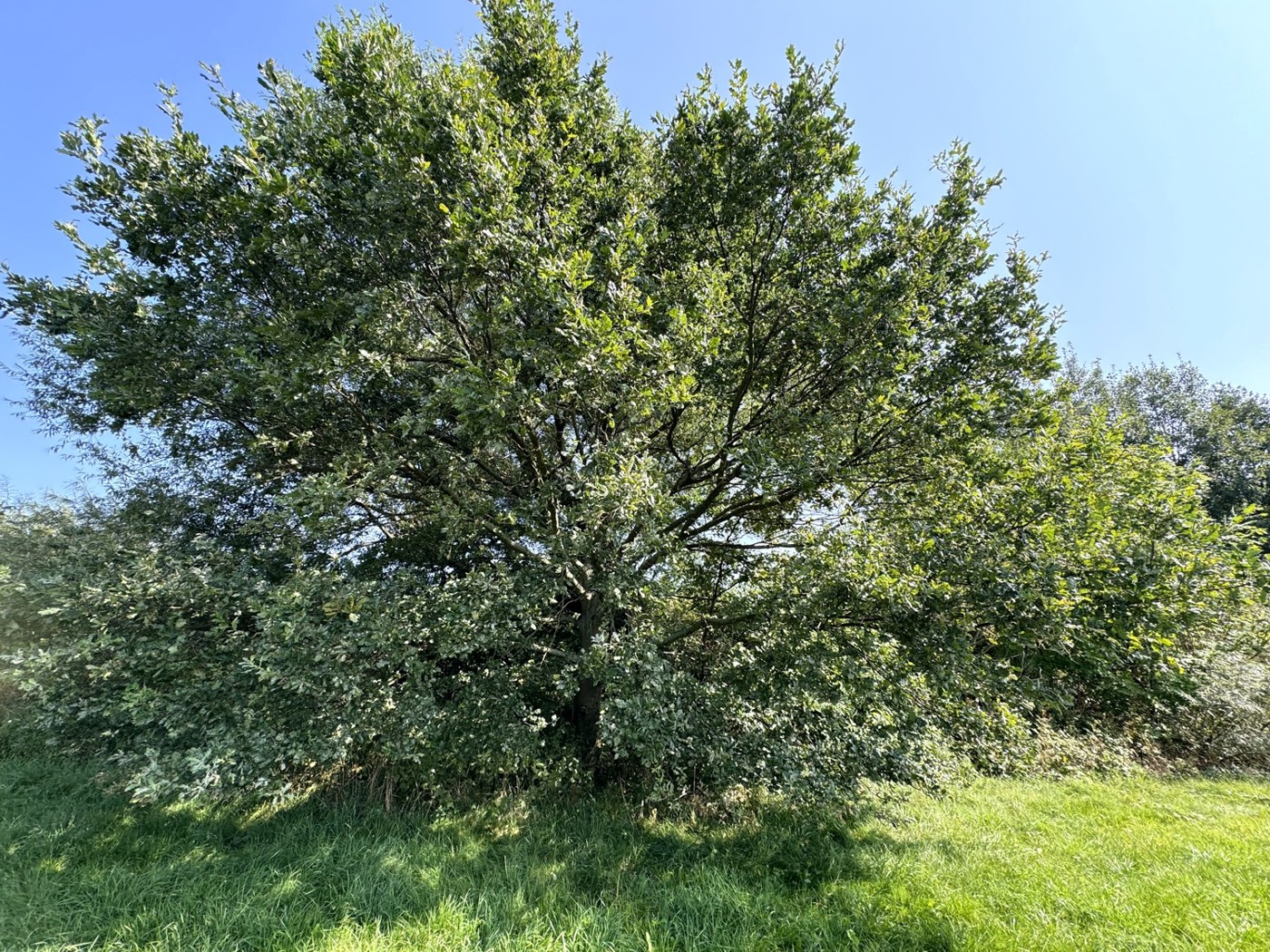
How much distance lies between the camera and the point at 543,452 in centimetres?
605

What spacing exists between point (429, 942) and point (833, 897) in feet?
10.3

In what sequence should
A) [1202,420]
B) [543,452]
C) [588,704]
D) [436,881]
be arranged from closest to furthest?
[436,881] < [543,452] < [588,704] < [1202,420]

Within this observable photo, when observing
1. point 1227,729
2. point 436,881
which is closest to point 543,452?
point 436,881

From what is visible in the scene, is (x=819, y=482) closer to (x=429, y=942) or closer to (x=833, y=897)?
(x=833, y=897)

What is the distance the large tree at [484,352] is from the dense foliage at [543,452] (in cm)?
4

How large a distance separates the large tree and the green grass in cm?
94

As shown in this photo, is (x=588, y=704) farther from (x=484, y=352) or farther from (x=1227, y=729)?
(x=1227, y=729)

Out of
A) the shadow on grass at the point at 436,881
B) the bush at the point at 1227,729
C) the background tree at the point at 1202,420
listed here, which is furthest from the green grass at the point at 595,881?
the background tree at the point at 1202,420

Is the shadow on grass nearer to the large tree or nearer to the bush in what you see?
the large tree

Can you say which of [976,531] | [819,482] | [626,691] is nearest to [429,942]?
[626,691]

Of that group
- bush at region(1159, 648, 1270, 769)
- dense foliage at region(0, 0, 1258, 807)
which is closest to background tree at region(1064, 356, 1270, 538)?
bush at region(1159, 648, 1270, 769)

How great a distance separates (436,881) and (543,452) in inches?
163

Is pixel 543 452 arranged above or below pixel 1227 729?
above

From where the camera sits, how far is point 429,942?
3.17 metres
